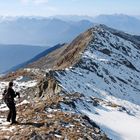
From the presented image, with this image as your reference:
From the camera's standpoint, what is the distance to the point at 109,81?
184 ft

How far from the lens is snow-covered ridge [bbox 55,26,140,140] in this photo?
2898 centimetres

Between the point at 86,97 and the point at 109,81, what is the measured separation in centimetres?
2199

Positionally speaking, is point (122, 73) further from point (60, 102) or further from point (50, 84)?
point (60, 102)

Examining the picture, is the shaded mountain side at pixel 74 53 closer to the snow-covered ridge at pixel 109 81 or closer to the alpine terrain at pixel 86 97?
the alpine terrain at pixel 86 97

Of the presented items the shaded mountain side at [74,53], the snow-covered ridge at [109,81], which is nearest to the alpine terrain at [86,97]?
the snow-covered ridge at [109,81]

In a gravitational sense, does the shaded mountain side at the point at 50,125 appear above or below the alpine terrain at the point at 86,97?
above

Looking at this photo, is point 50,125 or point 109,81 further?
point 109,81

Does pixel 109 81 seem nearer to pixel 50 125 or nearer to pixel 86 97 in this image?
pixel 86 97

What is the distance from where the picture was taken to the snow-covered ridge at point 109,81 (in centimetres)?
2898

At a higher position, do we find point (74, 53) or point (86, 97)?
point (86, 97)

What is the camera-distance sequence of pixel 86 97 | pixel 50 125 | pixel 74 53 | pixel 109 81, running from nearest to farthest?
pixel 50 125
pixel 86 97
pixel 109 81
pixel 74 53

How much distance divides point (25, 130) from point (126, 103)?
30.2m

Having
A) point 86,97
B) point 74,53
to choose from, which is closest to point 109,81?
point 74,53

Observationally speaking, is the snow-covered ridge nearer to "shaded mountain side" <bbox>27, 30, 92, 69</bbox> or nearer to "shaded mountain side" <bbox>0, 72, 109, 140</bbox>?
"shaded mountain side" <bbox>27, 30, 92, 69</bbox>
